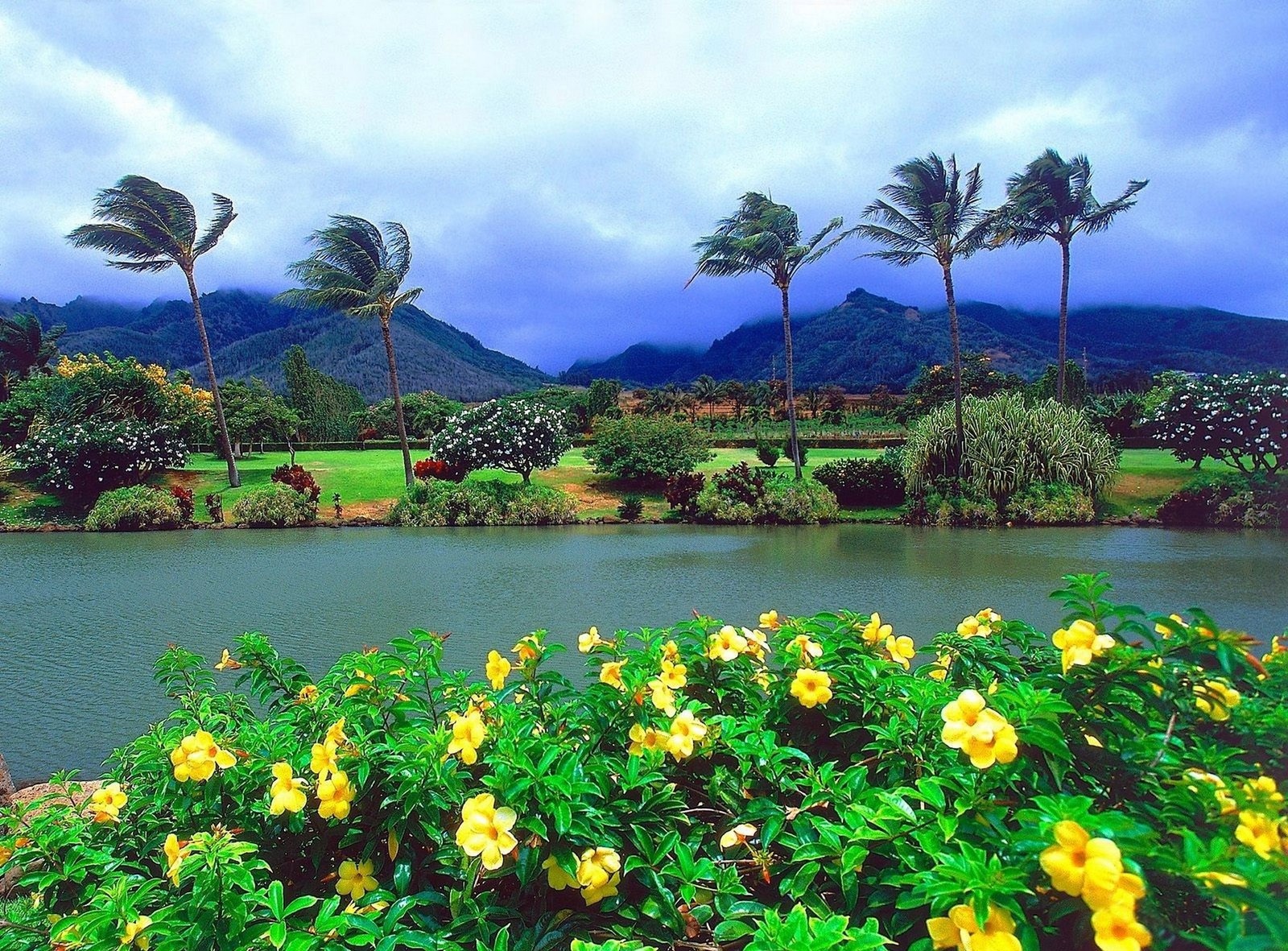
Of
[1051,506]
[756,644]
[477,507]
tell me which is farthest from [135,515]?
[1051,506]

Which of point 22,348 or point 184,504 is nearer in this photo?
point 184,504

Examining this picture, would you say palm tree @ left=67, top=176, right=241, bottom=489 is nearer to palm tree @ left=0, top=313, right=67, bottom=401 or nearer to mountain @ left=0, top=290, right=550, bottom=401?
palm tree @ left=0, top=313, right=67, bottom=401

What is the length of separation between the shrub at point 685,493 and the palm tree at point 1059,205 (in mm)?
9956

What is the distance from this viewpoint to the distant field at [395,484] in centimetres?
1630

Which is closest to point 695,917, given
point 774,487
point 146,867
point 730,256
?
point 146,867

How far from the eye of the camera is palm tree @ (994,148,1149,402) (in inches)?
758

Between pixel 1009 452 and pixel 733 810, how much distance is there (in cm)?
1545

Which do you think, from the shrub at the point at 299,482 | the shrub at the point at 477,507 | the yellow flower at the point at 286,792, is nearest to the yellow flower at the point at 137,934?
the yellow flower at the point at 286,792

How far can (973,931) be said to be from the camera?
952 mm

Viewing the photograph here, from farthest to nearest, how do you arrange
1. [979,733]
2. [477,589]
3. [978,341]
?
[978,341] → [477,589] → [979,733]

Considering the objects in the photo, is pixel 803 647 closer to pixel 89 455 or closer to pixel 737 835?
pixel 737 835

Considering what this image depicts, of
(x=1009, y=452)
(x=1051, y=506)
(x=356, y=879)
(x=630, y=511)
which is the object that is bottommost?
(x=630, y=511)

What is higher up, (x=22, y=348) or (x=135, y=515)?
(x=22, y=348)

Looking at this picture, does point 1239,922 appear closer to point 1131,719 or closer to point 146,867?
point 1131,719
